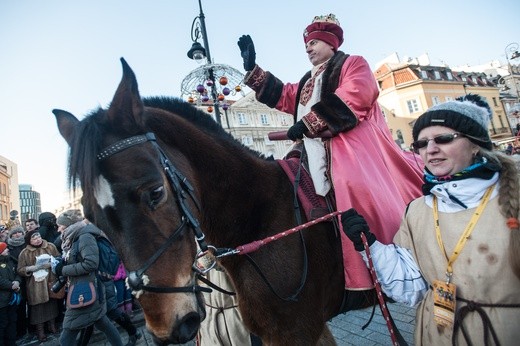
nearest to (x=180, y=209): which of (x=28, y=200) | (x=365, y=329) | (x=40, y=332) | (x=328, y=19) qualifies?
(x=328, y=19)

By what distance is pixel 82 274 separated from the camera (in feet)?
14.6

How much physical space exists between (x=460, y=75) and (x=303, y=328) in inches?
2257

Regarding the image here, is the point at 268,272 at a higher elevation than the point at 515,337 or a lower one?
higher

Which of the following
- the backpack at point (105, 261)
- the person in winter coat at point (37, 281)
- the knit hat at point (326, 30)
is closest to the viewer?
the knit hat at point (326, 30)

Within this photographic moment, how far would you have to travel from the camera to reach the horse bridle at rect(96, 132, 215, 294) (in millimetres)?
1395

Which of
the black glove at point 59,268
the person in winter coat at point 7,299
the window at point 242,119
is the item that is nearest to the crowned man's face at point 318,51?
the black glove at point 59,268

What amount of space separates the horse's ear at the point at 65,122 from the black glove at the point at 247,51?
1.59 metres

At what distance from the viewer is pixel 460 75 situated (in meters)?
46.5

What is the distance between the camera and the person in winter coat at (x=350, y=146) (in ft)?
6.47

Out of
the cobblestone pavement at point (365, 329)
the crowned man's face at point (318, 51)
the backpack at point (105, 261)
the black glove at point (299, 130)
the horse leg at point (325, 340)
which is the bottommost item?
the cobblestone pavement at point (365, 329)

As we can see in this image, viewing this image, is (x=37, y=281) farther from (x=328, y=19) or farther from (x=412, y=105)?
(x=412, y=105)

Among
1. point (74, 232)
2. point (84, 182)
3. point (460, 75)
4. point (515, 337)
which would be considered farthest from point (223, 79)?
point (460, 75)

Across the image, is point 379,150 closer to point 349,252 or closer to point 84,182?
point 349,252

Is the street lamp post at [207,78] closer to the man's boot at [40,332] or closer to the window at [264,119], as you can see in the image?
the man's boot at [40,332]
